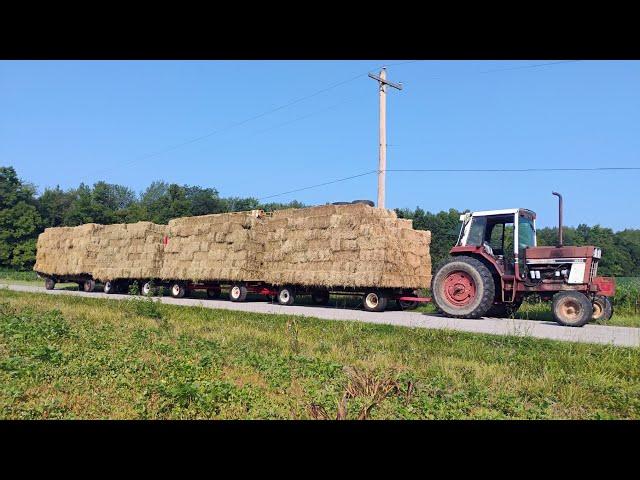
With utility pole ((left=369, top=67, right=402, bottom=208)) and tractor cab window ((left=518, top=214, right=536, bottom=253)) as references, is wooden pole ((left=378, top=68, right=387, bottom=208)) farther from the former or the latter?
tractor cab window ((left=518, top=214, right=536, bottom=253))

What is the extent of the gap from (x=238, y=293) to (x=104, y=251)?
11.0m

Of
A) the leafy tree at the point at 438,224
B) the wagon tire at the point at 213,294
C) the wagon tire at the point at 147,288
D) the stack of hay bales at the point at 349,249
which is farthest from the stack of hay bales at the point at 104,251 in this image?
the leafy tree at the point at 438,224

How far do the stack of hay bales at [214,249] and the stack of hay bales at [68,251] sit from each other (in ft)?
22.3

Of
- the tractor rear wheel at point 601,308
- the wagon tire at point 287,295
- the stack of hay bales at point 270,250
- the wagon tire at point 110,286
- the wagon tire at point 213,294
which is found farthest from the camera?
the wagon tire at point 110,286

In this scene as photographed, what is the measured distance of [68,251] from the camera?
28.5m

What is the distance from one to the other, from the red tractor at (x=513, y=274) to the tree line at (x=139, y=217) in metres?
26.7

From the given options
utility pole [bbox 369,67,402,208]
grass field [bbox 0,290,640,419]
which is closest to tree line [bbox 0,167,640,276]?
utility pole [bbox 369,67,402,208]

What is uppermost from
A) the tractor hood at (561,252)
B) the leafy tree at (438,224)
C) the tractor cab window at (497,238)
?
the leafy tree at (438,224)

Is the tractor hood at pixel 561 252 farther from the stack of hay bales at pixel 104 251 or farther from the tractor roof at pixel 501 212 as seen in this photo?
the stack of hay bales at pixel 104 251

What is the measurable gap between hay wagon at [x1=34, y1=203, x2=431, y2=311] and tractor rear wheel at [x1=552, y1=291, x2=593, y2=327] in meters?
4.88

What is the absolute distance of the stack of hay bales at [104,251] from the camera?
24.6 meters

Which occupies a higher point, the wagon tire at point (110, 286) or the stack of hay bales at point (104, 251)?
the stack of hay bales at point (104, 251)

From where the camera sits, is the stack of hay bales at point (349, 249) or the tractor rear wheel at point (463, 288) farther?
the stack of hay bales at point (349, 249)

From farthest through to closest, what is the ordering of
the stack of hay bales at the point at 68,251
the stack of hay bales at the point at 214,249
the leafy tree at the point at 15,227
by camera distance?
the leafy tree at the point at 15,227 < the stack of hay bales at the point at 68,251 < the stack of hay bales at the point at 214,249
